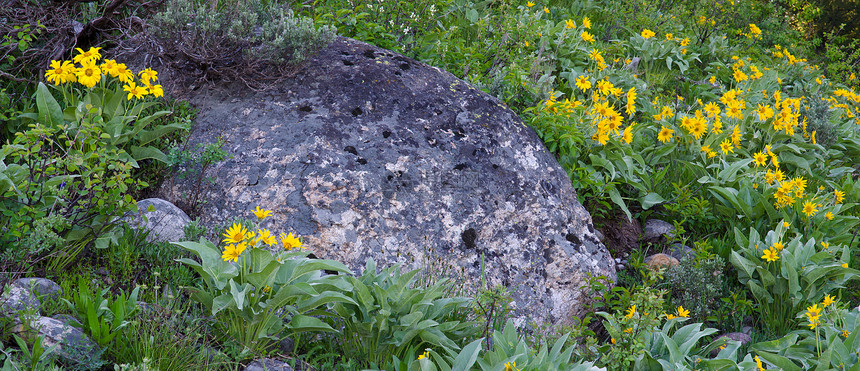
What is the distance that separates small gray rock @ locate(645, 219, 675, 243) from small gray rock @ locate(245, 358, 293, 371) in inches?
124

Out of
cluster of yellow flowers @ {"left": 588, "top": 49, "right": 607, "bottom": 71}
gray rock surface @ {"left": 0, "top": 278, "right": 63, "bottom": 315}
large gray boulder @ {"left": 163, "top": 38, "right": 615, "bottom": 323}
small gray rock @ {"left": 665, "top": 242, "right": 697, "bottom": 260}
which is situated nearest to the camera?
gray rock surface @ {"left": 0, "top": 278, "right": 63, "bottom": 315}

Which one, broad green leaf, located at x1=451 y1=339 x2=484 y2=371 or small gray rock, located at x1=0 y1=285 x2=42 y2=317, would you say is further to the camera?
broad green leaf, located at x1=451 y1=339 x2=484 y2=371

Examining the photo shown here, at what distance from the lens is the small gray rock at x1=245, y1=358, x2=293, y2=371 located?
257 centimetres

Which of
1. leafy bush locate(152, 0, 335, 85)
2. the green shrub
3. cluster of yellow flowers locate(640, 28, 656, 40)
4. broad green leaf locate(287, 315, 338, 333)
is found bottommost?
the green shrub

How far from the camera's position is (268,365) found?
8.58 ft

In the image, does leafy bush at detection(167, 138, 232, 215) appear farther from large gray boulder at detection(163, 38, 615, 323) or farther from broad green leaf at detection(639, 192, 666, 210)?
broad green leaf at detection(639, 192, 666, 210)

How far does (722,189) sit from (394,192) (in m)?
2.69

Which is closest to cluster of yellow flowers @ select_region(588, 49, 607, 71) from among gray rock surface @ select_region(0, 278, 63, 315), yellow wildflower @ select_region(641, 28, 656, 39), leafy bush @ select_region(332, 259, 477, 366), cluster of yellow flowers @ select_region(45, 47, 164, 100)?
yellow wildflower @ select_region(641, 28, 656, 39)

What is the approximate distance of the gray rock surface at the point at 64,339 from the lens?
2328 mm

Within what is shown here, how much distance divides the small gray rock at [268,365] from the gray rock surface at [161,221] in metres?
1.03

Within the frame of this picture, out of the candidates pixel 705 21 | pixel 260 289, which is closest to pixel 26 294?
pixel 260 289

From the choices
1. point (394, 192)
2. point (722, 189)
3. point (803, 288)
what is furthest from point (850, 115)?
point (394, 192)

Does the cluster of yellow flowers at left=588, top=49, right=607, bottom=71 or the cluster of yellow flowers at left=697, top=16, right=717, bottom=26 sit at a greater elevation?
the cluster of yellow flowers at left=588, top=49, right=607, bottom=71

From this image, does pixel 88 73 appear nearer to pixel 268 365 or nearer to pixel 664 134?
pixel 268 365
